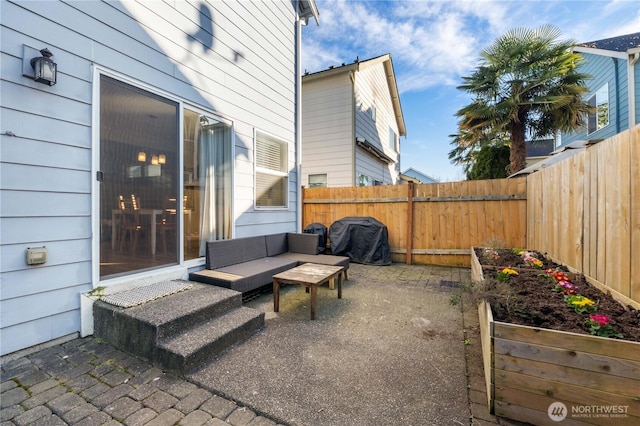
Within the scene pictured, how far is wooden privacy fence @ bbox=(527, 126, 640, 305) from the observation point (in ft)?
6.63

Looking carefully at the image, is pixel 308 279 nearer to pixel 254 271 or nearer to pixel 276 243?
pixel 254 271

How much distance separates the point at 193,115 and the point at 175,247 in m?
1.76

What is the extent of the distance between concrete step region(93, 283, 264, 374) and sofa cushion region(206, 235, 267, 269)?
912mm

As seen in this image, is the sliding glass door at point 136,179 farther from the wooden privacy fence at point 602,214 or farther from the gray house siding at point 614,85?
the gray house siding at point 614,85

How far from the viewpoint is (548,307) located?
2021mm

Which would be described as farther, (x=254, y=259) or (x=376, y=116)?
(x=376, y=116)

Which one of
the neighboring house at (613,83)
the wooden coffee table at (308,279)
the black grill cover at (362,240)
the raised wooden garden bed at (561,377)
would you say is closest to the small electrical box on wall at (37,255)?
the wooden coffee table at (308,279)

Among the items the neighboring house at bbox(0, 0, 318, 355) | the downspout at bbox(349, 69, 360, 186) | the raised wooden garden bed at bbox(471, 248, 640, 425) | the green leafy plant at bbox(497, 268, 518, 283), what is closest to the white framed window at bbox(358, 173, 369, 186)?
the downspout at bbox(349, 69, 360, 186)

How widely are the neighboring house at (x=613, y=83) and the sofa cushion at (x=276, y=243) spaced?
9.57m

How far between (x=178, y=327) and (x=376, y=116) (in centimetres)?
1064

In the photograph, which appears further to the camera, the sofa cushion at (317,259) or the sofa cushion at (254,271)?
the sofa cushion at (317,259)

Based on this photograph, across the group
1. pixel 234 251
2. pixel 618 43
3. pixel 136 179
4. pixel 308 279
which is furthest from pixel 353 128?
pixel 618 43

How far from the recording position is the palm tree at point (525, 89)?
23.5 feet

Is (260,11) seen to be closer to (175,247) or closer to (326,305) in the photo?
(175,247)
